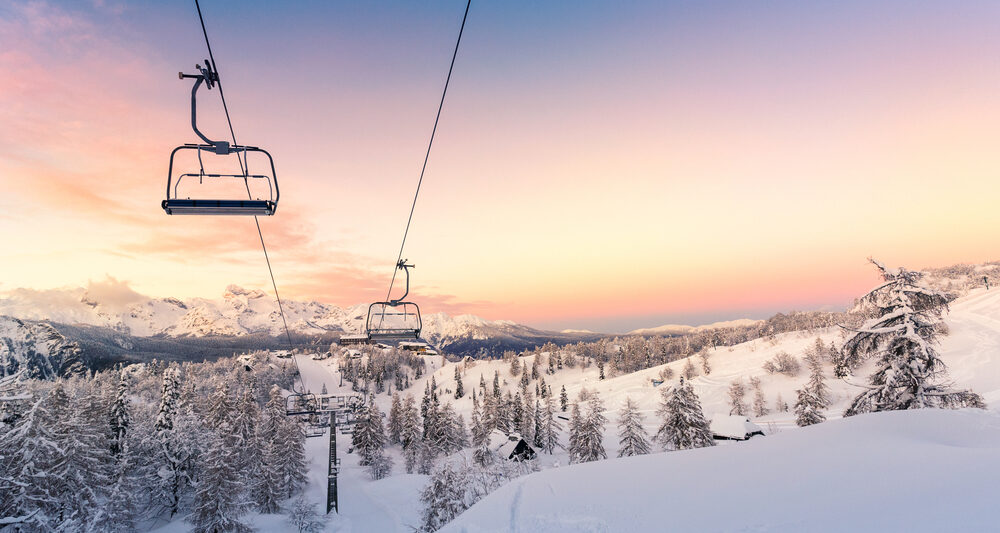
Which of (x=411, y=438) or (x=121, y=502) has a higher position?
(x=121, y=502)

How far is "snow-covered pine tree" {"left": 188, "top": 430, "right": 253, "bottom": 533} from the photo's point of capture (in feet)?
100.0

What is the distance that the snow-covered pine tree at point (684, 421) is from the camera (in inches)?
1585

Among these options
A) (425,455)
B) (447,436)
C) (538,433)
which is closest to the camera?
(425,455)

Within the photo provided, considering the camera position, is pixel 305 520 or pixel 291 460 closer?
pixel 305 520

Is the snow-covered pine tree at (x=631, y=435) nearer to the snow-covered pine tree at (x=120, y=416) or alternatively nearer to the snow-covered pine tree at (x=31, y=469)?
the snow-covered pine tree at (x=31, y=469)

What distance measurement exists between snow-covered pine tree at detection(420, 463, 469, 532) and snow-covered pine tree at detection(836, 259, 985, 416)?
21.6 meters

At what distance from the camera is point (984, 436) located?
9641mm

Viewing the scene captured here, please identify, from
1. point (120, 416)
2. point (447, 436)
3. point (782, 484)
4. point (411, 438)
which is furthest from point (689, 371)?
point (782, 484)

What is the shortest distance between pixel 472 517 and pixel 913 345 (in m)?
17.2

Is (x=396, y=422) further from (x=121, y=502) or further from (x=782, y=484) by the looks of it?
(x=782, y=484)

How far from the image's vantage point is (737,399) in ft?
309

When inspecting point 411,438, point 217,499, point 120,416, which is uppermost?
point 120,416

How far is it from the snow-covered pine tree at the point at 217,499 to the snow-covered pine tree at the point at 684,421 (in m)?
39.4

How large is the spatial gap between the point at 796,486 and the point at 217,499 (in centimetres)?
3855
